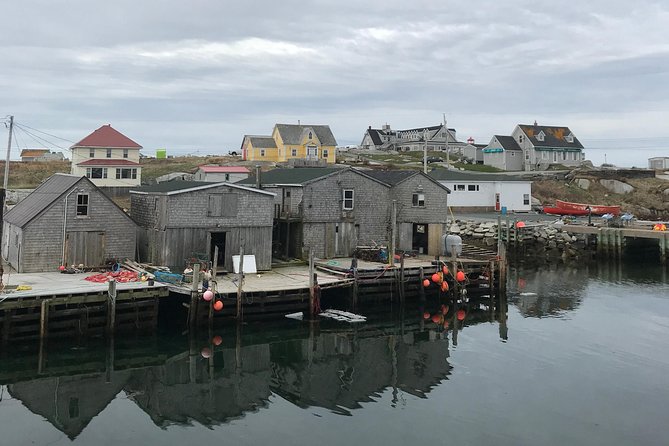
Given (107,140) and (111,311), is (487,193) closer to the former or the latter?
(107,140)

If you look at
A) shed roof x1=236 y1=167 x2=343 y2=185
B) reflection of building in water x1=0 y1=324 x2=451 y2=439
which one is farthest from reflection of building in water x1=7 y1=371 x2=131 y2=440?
shed roof x1=236 y1=167 x2=343 y2=185

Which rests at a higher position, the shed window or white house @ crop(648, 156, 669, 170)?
white house @ crop(648, 156, 669, 170)

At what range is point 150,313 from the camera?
2445 cm

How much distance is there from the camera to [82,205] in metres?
28.4

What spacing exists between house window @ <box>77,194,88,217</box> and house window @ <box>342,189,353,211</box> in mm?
14935

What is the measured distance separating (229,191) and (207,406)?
1470cm

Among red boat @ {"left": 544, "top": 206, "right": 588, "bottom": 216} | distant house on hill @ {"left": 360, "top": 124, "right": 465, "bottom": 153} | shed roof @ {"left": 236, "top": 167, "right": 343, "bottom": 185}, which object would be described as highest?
distant house on hill @ {"left": 360, "top": 124, "right": 465, "bottom": 153}

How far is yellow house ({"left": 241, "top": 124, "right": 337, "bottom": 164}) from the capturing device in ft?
288

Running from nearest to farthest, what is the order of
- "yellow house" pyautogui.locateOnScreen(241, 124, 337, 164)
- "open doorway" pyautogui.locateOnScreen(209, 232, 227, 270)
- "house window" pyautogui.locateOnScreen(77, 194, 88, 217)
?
"house window" pyautogui.locateOnScreen(77, 194, 88, 217)
"open doorway" pyautogui.locateOnScreen(209, 232, 227, 270)
"yellow house" pyautogui.locateOnScreen(241, 124, 337, 164)

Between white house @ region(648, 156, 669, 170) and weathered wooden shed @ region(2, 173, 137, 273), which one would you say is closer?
weathered wooden shed @ region(2, 173, 137, 273)

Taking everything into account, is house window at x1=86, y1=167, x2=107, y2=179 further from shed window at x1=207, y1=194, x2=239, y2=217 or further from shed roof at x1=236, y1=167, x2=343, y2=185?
shed window at x1=207, y1=194, x2=239, y2=217

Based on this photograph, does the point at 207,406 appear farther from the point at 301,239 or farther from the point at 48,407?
the point at 301,239

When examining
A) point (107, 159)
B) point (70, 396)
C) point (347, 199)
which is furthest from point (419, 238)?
point (107, 159)

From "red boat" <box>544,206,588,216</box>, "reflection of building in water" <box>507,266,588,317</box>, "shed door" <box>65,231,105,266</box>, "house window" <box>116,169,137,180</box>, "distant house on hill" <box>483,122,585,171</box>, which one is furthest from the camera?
"distant house on hill" <box>483,122,585,171</box>
